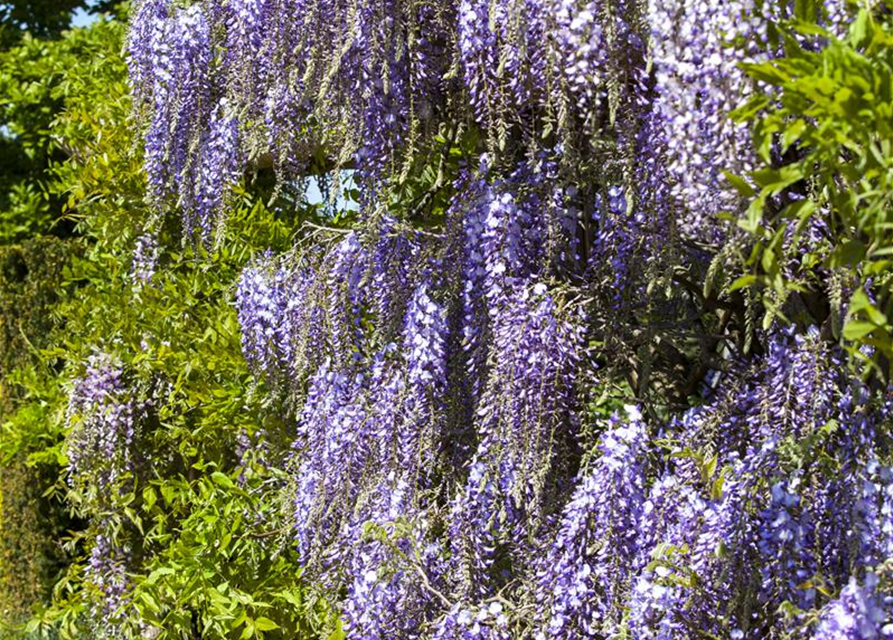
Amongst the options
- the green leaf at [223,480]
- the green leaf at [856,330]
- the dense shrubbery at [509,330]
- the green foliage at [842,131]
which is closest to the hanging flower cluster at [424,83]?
the dense shrubbery at [509,330]

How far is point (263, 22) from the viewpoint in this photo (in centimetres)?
349

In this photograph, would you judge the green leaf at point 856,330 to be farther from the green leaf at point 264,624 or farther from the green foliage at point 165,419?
the green leaf at point 264,624

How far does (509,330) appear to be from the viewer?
113 inches

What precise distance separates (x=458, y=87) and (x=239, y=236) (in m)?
1.31

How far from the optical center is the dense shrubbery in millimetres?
2398

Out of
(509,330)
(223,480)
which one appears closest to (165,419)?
(223,480)

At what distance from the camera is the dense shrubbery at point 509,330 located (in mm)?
2398

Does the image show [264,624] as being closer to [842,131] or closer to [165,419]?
[165,419]

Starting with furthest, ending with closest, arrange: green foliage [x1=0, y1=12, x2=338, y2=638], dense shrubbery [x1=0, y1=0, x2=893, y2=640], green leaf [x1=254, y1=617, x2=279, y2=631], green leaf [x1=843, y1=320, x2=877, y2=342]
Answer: green foliage [x1=0, y1=12, x2=338, y2=638]
green leaf [x1=254, y1=617, x2=279, y2=631]
dense shrubbery [x1=0, y1=0, x2=893, y2=640]
green leaf [x1=843, y1=320, x2=877, y2=342]

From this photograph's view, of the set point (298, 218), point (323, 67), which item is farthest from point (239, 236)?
point (323, 67)

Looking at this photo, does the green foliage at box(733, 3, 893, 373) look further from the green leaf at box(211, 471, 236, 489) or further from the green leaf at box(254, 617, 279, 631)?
the green leaf at box(211, 471, 236, 489)

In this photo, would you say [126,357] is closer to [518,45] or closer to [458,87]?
[458,87]

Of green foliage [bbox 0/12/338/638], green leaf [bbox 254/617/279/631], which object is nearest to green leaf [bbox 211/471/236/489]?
green foliage [bbox 0/12/338/638]

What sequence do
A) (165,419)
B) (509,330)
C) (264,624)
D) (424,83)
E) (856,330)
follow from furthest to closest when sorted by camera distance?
(165,419), (264,624), (424,83), (509,330), (856,330)
